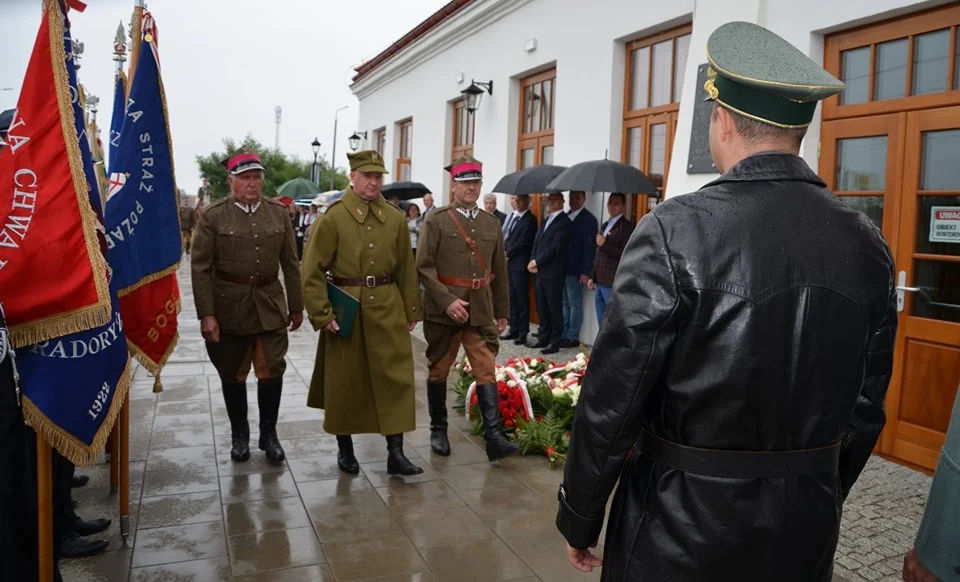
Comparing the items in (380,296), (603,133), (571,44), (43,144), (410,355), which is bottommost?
(410,355)

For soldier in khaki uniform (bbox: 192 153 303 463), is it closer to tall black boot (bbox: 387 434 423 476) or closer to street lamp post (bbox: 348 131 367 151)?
tall black boot (bbox: 387 434 423 476)

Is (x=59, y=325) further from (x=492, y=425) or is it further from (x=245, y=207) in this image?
(x=492, y=425)

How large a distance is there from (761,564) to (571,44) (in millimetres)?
8515

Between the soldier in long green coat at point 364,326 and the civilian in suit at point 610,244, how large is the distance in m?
3.87

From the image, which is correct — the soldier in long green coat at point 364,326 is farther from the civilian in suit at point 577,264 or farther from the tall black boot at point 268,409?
the civilian in suit at point 577,264

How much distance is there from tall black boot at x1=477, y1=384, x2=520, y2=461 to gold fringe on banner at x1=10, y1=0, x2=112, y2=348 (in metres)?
2.77

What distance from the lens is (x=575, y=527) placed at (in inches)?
72.0

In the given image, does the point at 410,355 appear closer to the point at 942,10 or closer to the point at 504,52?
the point at 942,10

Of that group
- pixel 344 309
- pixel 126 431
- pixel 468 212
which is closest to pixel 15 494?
pixel 126 431

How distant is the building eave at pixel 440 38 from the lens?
11422 mm

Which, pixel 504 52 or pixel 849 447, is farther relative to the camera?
pixel 504 52

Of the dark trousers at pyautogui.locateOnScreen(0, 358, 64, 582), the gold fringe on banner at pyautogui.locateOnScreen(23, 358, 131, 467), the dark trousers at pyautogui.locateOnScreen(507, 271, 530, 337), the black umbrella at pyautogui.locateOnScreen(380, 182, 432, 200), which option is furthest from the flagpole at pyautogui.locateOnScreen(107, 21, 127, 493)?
the black umbrella at pyautogui.locateOnScreen(380, 182, 432, 200)

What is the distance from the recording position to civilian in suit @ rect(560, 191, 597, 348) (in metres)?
8.83

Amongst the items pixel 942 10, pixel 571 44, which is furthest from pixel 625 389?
pixel 571 44
